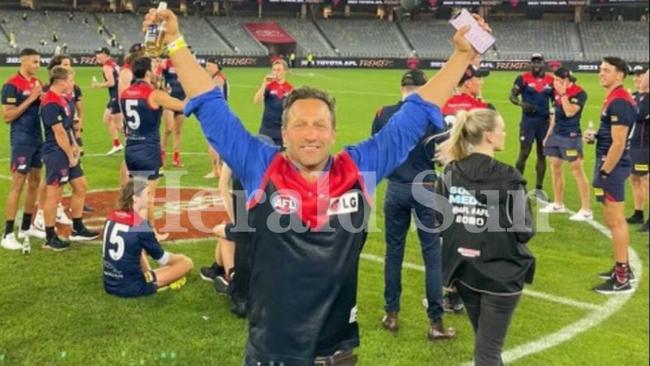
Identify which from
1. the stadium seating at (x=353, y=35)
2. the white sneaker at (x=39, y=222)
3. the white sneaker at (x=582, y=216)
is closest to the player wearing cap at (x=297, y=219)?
the white sneaker at (x=39, y=222)

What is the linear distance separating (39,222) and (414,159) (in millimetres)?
6169

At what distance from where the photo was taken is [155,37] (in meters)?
2.91

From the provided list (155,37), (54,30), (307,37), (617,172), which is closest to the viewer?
(155,37)

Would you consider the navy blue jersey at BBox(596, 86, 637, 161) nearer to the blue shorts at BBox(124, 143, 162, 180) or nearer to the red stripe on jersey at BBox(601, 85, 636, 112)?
the red stripe on jersey at BBox(601, 85, 636, 112)

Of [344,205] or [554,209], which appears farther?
[554,209]

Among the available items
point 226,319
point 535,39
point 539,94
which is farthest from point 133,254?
point 535,39

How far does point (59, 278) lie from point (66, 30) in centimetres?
5387

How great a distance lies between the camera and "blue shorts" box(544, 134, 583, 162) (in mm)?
10953

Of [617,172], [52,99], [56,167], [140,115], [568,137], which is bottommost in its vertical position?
[56,167]

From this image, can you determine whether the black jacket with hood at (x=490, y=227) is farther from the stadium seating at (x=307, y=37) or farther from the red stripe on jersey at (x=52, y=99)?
the stadium seating at (x=307, y=37)

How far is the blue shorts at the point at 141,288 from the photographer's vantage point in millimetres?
6887

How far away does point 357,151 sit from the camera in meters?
3.09

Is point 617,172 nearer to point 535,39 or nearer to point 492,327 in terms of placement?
point 492,327

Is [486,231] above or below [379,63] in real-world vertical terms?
above
